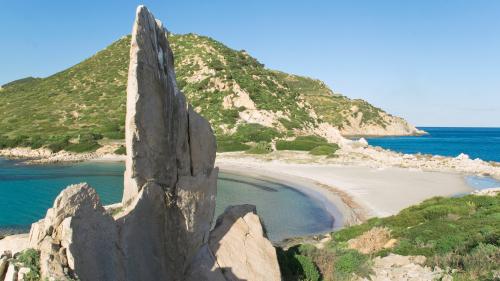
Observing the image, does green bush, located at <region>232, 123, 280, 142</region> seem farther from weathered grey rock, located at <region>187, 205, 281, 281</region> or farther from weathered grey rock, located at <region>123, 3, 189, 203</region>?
weathered grey rock, located at <region>123, 3, 189, 203</region>

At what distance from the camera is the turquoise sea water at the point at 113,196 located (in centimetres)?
2967

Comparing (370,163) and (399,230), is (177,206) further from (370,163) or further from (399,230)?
(370,163)

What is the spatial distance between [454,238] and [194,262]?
12.1 metres

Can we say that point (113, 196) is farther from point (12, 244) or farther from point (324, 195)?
point (12, 244)

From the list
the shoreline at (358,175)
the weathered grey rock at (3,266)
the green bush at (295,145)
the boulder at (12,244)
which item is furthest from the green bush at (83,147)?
the weathered grey rock at (3,266)

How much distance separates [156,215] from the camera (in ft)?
38.5

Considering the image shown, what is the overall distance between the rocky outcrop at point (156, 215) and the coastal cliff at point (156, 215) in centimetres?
2

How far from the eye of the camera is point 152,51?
1150cm

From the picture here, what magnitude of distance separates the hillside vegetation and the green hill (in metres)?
49.6

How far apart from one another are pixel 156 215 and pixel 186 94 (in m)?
85.4

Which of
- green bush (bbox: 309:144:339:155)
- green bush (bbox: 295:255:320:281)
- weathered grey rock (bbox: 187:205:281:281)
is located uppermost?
green bush (bbox: 309:144:339:155)

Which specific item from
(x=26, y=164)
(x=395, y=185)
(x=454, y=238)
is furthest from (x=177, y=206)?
(x=26, y=164)

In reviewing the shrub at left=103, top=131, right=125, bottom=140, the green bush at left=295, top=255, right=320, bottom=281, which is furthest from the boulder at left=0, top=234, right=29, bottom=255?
the shrub at left=103, top=131, right=125, bottom=140

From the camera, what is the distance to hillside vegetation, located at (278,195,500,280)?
49.9 feet
